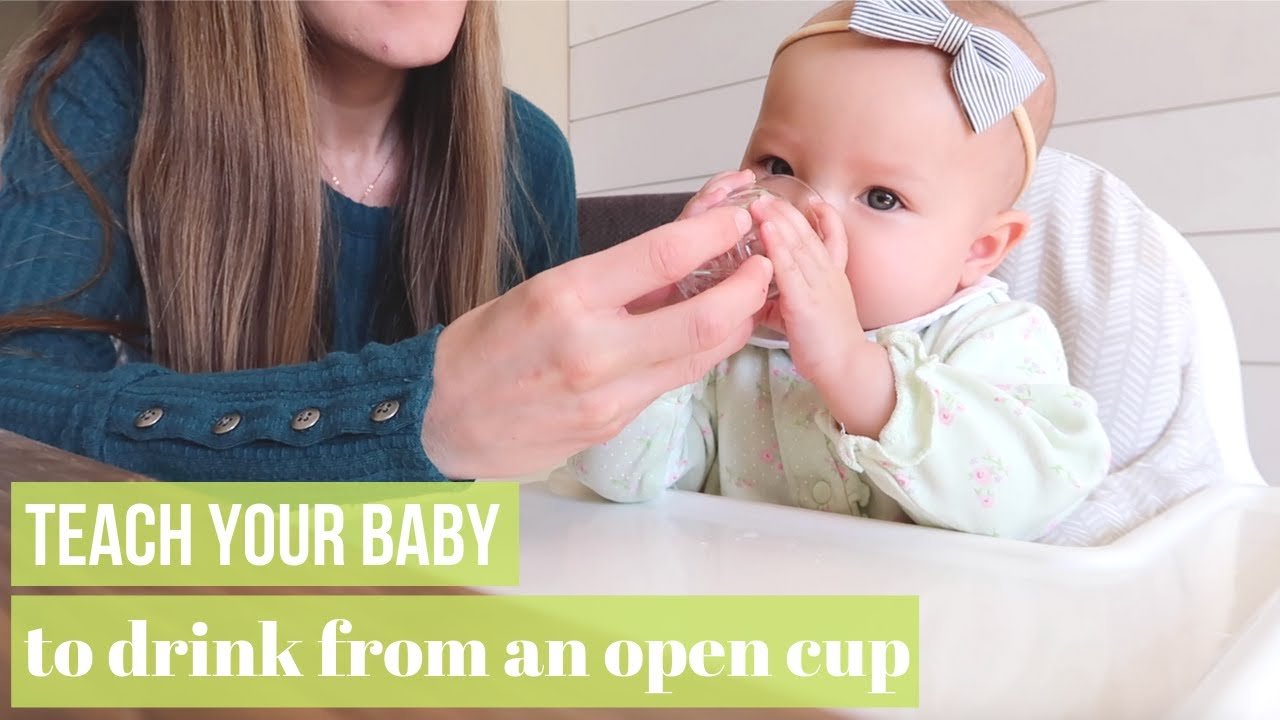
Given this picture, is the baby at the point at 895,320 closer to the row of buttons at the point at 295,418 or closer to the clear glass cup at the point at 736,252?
the clear glass cup at the point at 736,252

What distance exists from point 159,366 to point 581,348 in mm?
426

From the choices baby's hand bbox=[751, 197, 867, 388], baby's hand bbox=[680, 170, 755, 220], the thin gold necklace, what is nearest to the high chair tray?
baby's hand bbox=[751, 197, 867, 388]

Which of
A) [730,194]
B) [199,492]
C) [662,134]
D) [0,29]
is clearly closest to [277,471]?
[199,492]

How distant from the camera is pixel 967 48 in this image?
0.80m

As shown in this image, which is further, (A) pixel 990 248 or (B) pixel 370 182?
(B) pixel 370 182

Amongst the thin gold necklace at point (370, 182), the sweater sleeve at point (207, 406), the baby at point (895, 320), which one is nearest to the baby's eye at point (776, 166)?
the baby at point (895, 320)

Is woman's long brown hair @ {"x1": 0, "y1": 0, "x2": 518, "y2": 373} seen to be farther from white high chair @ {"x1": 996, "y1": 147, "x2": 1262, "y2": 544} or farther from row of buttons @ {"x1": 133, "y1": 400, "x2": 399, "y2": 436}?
white high chair @ {"x1": 996, "y1": 147, "x2": 1262, "y2": 544}

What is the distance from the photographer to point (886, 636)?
1.52ft

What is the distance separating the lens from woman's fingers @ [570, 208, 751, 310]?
0.54m

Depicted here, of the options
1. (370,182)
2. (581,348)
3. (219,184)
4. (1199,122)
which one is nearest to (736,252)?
(581,348)

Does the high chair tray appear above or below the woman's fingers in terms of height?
below

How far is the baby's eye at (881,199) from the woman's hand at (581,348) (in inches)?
9.4

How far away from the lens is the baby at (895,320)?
28.1 inches

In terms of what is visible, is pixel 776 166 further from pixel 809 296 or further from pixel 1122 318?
pixel 1122 318
